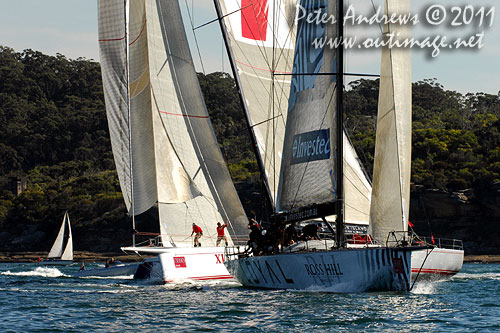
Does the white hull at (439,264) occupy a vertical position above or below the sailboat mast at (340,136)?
below

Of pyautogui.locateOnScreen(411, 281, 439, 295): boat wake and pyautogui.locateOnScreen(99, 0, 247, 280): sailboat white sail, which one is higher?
pyautogui.locateOnScreen(99, 0, 247, 280): sailboat white sail

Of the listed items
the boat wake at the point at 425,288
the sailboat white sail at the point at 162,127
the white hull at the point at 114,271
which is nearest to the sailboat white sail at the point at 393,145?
the boat wake at the point at 425,288

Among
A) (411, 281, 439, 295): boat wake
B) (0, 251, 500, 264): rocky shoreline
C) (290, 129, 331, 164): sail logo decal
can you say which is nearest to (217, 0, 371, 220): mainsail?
(411, 281, 439, 295): boat wake

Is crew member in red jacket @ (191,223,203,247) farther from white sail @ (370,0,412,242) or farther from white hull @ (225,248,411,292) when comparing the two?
white sail @ (370,0,412,242)

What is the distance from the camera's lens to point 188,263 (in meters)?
25.8

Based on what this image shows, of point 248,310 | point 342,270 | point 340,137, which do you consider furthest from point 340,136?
point 248,310

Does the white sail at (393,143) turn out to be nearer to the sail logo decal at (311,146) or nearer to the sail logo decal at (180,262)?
the sail logo decal at (311,146)

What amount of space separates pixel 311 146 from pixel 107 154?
250 ft

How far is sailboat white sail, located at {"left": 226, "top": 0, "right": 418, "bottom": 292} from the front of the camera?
18719 mm

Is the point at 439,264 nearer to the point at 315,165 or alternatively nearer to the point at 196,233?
the point at 315,165

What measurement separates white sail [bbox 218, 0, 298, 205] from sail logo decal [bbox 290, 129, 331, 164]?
18.9 ft

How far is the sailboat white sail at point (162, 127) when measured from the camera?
27656 mm

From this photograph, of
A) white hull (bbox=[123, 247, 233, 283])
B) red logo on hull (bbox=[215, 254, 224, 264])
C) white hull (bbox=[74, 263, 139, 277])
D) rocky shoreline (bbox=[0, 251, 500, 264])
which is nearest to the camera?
white hull (bbox=[123, 247, 233, 283])

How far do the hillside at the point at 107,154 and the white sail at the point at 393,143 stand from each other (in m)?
4.87
